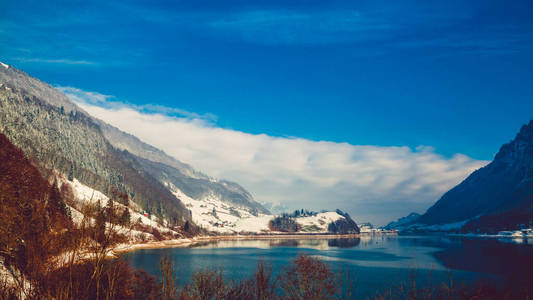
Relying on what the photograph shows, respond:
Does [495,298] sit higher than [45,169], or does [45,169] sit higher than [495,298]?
[45,169]

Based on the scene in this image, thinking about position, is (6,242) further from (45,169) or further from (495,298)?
(45,169)

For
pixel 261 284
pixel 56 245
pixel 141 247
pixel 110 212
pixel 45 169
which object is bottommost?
pixel 141 247

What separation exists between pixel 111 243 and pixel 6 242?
6679mm

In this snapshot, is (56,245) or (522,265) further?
(522,265)

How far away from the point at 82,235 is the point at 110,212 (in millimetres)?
1269

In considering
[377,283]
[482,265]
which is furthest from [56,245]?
[482,265]

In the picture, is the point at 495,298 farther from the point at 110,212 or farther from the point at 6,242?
the point at 6,242

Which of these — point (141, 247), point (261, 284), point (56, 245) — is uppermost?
point (56, 245)

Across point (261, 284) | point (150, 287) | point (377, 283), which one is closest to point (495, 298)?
point (377, 283)

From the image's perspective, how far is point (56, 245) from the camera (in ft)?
48.2

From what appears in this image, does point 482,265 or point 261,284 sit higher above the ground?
point 261,284

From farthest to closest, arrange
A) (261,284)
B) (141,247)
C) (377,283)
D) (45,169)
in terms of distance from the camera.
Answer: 1. (45,169)
2. (141,247)
3. (377,283)
4. (261,284)

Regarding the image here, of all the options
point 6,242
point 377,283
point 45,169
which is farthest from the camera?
point 45,169

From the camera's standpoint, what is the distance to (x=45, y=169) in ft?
596
